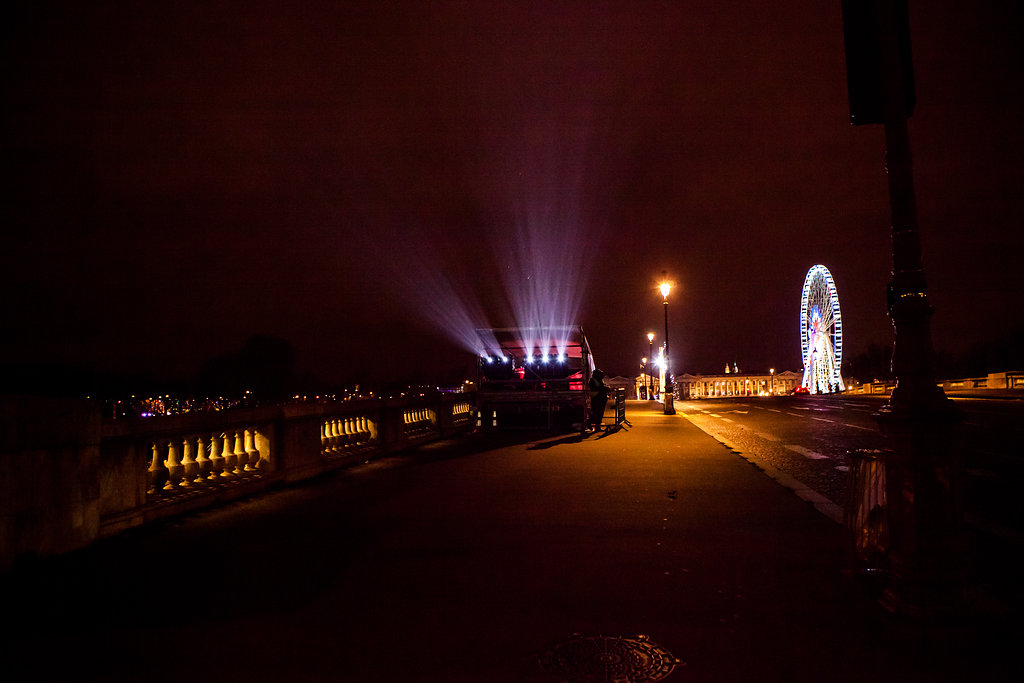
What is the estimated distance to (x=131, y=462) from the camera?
7.54 metres

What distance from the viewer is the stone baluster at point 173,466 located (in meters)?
8.62

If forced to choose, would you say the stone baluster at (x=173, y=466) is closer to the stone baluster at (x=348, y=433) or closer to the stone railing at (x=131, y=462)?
the stone railing at (x=131, y=462)

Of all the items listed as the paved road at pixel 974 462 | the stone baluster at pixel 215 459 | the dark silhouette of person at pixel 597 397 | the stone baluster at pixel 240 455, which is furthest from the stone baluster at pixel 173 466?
the dark silhouette of person at pixel 597 397

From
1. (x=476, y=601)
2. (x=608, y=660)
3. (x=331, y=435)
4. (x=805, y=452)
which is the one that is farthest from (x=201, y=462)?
(x=805, y=452)

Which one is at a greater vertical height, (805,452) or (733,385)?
(733,385)

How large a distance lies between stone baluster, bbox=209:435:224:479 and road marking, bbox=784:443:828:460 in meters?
10.9

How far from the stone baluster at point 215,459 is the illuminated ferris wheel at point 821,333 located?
235 feet

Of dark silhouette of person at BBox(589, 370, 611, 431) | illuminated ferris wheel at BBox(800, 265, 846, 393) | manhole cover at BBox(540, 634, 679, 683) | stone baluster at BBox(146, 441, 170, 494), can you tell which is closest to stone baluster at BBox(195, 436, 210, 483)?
stone baluster at BBox(146, 441, 170, 494)

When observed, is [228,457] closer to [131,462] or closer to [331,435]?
[131,462]

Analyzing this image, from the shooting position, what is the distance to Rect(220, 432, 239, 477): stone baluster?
9.69 m

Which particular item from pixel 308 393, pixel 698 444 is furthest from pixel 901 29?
pixel 308 393

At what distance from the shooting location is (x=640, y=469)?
12.3 m

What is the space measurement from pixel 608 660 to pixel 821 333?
283 ft

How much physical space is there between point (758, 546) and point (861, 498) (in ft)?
5.50
